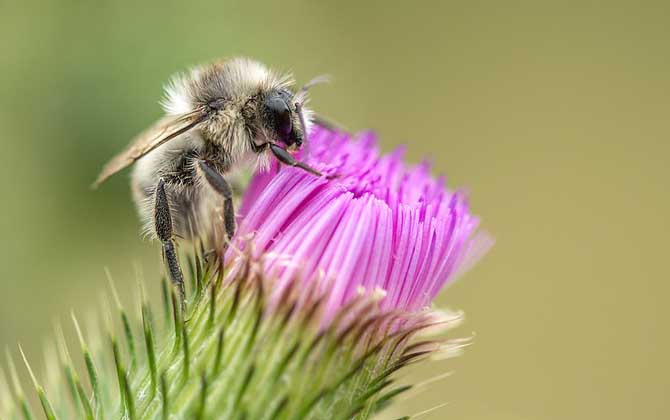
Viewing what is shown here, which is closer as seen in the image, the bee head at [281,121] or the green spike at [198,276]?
the green spike at [198,276]

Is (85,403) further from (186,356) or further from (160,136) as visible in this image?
(160,136)

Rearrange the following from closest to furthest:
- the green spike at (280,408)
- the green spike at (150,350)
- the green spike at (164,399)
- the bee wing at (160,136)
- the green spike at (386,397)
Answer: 1. the green spike at (280,408)
2. the green spike at (164,399)
3. the green spike at (150,350)
4. the green spike at (386,397)
5. the bee wing at (160,136)

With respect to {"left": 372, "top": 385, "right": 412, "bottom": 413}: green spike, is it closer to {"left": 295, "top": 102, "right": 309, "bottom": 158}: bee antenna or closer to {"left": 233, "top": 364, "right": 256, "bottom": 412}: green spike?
{"left": 233, "top": 364, "right": 256, "bottom": 412}: green spike

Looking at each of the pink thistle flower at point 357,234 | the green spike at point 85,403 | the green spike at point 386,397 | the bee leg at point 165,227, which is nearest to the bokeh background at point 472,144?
the green spike at point 386,397

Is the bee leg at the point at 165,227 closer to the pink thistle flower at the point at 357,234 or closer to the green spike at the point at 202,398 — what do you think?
the pink thistle flower at the point at 357,234

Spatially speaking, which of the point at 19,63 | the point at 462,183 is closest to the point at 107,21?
the point at 19,63
